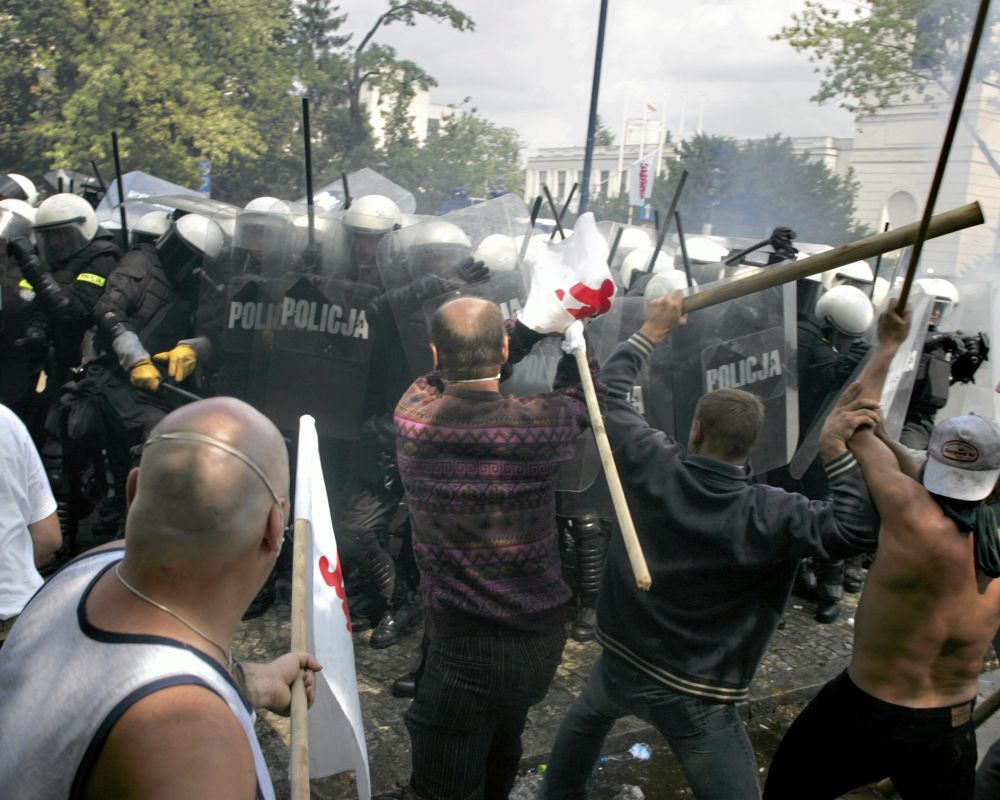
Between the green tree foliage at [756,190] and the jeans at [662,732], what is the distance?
60.5 feet

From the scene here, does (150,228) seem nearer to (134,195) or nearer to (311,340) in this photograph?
(311,340)

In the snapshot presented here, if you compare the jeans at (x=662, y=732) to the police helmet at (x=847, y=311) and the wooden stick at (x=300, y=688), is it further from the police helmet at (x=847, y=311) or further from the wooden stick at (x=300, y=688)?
the police helmet at (x=847, y=311)

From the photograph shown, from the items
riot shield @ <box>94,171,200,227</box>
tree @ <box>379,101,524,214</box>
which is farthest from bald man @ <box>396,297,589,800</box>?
tree @ <box>379,101,524,214</box>

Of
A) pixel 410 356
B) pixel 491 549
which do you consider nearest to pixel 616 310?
pixel 410 356

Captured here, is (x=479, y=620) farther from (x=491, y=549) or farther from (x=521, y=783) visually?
(x=521, y=783)

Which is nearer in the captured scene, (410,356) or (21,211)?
(410,356)

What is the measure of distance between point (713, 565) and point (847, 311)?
3360 mm

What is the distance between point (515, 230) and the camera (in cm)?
455

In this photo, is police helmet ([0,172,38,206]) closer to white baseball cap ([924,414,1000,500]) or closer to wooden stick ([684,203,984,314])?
wooden stick ([684,203,984,314])

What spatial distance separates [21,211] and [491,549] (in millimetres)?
4912

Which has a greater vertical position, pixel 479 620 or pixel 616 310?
pixel 616 310

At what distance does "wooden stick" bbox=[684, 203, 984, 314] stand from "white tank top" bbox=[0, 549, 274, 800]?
175cm

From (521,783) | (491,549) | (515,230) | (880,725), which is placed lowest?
(521,783)

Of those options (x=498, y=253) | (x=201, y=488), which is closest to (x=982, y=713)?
(x=498, y=253)
